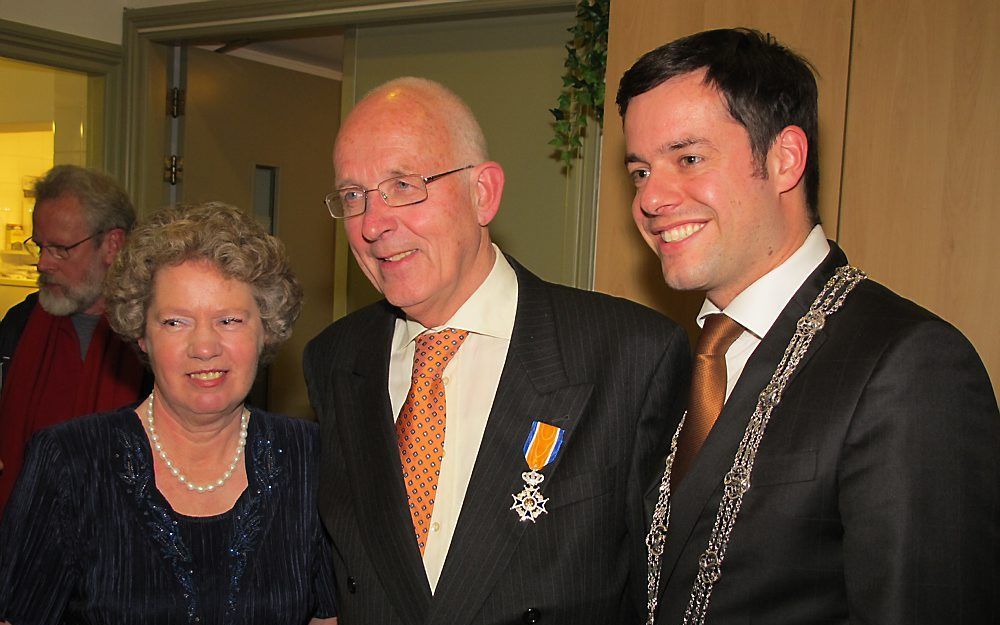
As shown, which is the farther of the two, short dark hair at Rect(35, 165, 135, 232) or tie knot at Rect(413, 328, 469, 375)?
short dark hair at Rect(35, 165, 135, 232)

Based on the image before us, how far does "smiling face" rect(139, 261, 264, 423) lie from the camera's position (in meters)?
1.88

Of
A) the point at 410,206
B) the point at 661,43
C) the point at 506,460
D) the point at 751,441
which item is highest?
the point at 661,43

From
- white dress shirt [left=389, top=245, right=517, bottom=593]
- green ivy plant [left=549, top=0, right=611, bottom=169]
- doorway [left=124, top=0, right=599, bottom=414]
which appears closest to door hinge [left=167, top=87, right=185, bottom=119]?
doorway [left=124, top=0, right=599, bottom=414]

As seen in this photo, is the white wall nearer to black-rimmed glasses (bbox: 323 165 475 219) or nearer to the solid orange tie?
black-rimmed glasses (bbox: 323 165 475 219)

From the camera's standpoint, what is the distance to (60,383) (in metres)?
2.86

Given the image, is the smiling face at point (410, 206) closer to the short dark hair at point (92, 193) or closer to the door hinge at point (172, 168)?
the short dark hair at point (92, 193)

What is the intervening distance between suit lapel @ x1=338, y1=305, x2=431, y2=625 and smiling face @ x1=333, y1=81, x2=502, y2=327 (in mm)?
197

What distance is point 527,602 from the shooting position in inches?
62.4

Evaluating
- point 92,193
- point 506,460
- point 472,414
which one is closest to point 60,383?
point 92,193

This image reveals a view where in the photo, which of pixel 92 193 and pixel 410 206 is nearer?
pixel 410 206

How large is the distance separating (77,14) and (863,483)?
396 centimetres

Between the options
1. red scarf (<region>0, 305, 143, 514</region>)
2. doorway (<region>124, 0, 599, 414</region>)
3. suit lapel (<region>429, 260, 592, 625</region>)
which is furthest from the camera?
doorway (<region>124, 0, 599, 414</region>)

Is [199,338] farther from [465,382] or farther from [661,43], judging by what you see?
[661,43]

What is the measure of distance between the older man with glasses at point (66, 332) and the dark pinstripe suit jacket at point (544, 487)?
1.34 m
